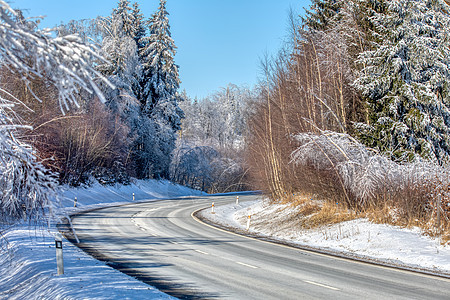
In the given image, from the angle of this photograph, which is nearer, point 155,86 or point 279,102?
point 279,102

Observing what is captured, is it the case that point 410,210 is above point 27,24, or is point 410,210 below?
below

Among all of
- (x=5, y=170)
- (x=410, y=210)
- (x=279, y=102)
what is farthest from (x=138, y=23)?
(x=5, y=170)

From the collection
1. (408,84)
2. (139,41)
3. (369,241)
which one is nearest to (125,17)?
(139,41)

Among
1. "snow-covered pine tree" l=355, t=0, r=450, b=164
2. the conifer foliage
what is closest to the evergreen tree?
the conifer foliage

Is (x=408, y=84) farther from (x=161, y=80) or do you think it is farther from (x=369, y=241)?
(x=161, y=80)

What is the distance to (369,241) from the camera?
1352 centimetres

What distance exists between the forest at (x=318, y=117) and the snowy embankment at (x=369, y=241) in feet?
2.46

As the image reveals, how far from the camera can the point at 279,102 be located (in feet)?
82.3

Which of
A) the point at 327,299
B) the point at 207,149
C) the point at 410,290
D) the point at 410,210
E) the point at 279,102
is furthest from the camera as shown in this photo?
the point at 207,149

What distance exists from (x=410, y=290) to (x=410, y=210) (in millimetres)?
6482

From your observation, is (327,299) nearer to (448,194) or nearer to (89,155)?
(448,194)

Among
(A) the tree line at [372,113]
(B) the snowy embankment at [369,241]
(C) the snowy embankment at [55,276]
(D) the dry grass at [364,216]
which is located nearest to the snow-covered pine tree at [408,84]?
(A) the tree line at [372,113]

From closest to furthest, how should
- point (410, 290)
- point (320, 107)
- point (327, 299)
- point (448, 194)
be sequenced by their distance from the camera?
point (327, 299) → point (410, 290) → point (448, 194) → point (320, 107)

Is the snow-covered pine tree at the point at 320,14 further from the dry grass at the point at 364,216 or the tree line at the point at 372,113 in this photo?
the dry grass at the point at 364,216
